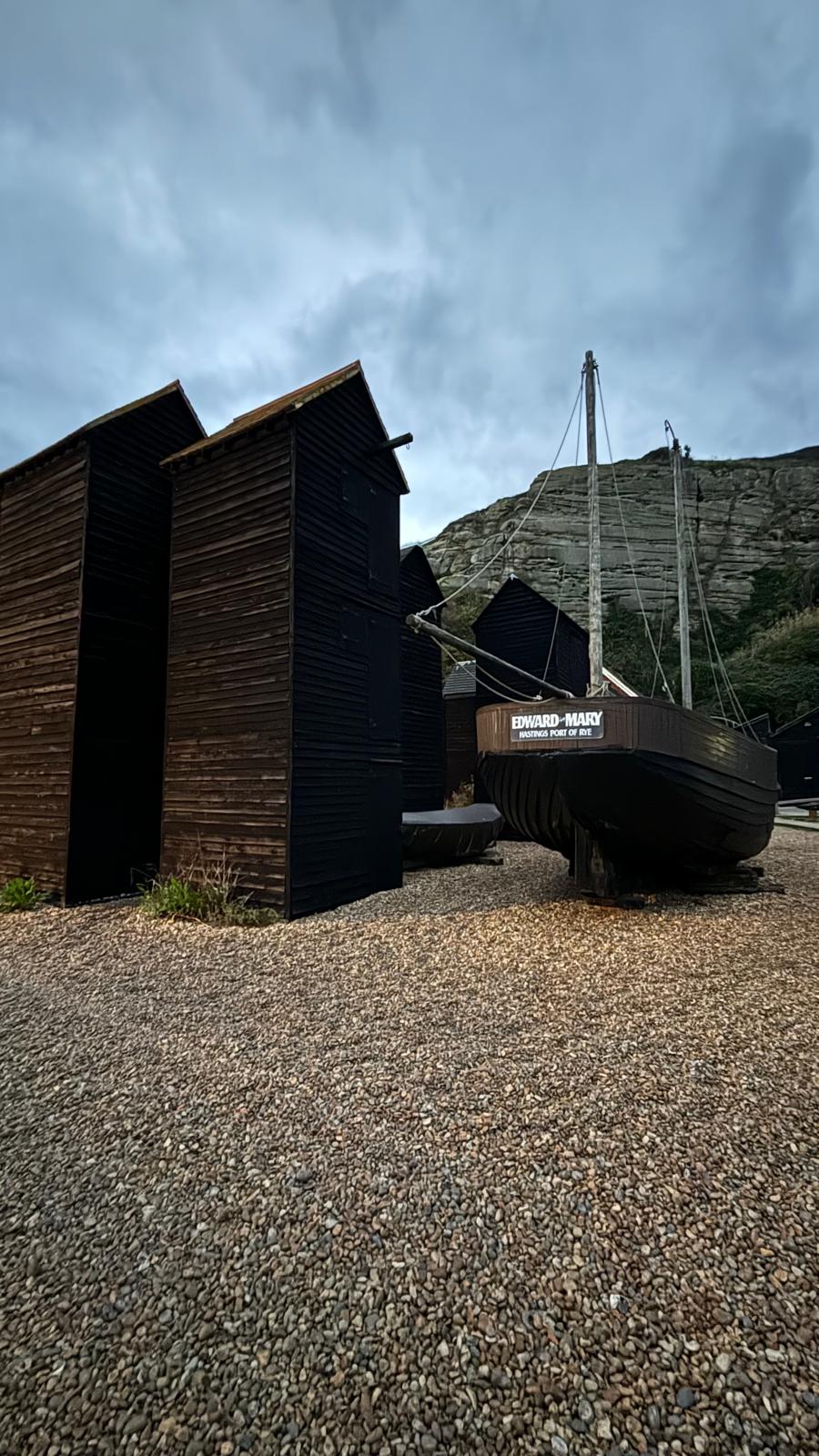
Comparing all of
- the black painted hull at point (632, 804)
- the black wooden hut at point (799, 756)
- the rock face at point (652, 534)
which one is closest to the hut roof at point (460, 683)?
the black painted hull at point (632, 804)

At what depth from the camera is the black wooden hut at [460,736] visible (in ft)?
60.3

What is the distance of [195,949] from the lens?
602cm

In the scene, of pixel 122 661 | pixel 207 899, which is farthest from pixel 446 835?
pixel 122 661

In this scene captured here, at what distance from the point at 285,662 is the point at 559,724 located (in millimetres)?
3475

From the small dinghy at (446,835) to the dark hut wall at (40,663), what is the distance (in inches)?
212

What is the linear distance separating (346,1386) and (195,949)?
15.8 ft

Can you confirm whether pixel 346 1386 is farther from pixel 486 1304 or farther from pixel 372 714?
pixel 372 714

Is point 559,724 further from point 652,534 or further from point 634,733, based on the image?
point 652,534

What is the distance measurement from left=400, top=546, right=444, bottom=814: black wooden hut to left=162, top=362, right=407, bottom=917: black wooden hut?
223 inches

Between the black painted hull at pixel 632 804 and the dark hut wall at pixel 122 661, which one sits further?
the dark hut wall at pixel 122 661

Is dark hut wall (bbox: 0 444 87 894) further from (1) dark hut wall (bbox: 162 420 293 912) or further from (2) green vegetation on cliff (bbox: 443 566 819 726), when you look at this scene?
(2) green vegetation on cliff (bbox: 443 566 819 726)

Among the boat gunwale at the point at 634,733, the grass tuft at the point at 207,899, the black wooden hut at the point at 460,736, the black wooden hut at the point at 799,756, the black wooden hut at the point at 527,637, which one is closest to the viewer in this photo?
the boat gunwale at the point at 634,733

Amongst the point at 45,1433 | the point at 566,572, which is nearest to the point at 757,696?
the point at 566,572

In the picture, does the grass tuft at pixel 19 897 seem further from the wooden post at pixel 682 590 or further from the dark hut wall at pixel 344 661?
the wooden post at pixel 682 590
